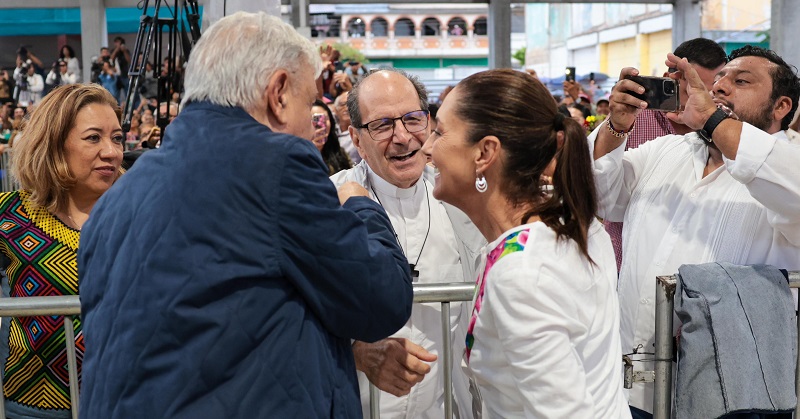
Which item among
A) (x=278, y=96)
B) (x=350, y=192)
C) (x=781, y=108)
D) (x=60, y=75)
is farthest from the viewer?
(x=60, y=75)

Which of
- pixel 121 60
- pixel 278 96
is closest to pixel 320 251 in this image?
pixel 278 96

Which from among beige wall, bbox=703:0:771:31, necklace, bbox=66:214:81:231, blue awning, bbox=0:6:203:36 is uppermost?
beige wall, bbox=703:0:771:31

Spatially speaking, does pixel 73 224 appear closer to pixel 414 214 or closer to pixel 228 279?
pixel 414 214

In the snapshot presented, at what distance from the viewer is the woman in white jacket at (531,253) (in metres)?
1.51

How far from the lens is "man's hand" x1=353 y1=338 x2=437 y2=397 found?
73.2 inches

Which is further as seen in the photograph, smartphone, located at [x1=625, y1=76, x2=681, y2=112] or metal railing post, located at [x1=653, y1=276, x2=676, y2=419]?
smartphone, located at [x1=625, y1=76, x2=681, y2=112]

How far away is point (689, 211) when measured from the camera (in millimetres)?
2357

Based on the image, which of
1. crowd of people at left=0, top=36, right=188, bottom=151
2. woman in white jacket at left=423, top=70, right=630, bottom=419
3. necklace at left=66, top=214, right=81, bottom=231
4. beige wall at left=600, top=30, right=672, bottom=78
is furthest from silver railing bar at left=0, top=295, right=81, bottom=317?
beige wall at left=600, top=30, right=672, bottom=78

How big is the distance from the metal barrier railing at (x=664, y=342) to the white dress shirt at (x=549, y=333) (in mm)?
570

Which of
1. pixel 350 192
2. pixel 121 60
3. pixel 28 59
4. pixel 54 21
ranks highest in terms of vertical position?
pixel 54 21

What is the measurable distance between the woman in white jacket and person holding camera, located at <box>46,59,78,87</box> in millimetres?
17339

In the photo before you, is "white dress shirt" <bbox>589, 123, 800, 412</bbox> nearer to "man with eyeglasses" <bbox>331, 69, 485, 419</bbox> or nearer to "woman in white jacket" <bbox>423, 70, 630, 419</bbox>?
"man with eyeglasses" <bbox>331, 69, 485, 419</bbox>

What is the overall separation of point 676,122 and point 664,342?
3.78 feet

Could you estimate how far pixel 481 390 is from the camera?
1.73 m
